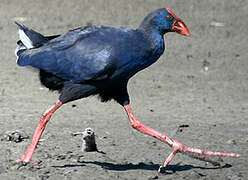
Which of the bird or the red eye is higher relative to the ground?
the red eye

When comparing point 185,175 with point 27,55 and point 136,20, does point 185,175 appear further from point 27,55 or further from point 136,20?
point 136,20

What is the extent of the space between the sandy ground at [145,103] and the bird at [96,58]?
0.34 meters

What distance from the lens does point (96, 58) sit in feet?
19.3

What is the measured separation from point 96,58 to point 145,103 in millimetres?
3131

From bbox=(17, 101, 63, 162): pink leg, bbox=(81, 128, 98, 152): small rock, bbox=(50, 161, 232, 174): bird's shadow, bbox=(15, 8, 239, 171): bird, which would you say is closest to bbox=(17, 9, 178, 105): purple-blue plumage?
bbox=(15, 8, 239, 171): bird

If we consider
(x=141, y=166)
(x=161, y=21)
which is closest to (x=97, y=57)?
(x=161, y=21)

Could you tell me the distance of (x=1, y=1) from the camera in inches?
532

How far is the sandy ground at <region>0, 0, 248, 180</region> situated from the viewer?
6.23 m

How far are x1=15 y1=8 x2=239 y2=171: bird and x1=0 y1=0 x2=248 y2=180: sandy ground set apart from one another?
34 centimetres

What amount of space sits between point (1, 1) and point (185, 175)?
28.2 ft

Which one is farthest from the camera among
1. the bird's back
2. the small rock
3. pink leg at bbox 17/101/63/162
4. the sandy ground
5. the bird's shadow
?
the small rock

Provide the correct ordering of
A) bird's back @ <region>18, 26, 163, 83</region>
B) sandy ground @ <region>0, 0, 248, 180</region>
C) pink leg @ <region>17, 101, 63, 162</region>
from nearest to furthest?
bird's back @ <region>18, 26, 163, 83</region>, pink leg @ <region>17, 101, 63, 162</region>, sandy ground @ <region>0, 0, 248, 180</region>

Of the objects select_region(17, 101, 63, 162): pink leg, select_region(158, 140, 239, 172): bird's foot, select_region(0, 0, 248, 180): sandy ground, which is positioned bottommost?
select_region(0, 0, 248, 180): sandy ground

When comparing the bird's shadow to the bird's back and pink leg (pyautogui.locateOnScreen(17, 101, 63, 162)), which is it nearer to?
pink leg (pyautogui.locateOnScreen(17, 101, 63, 162))
